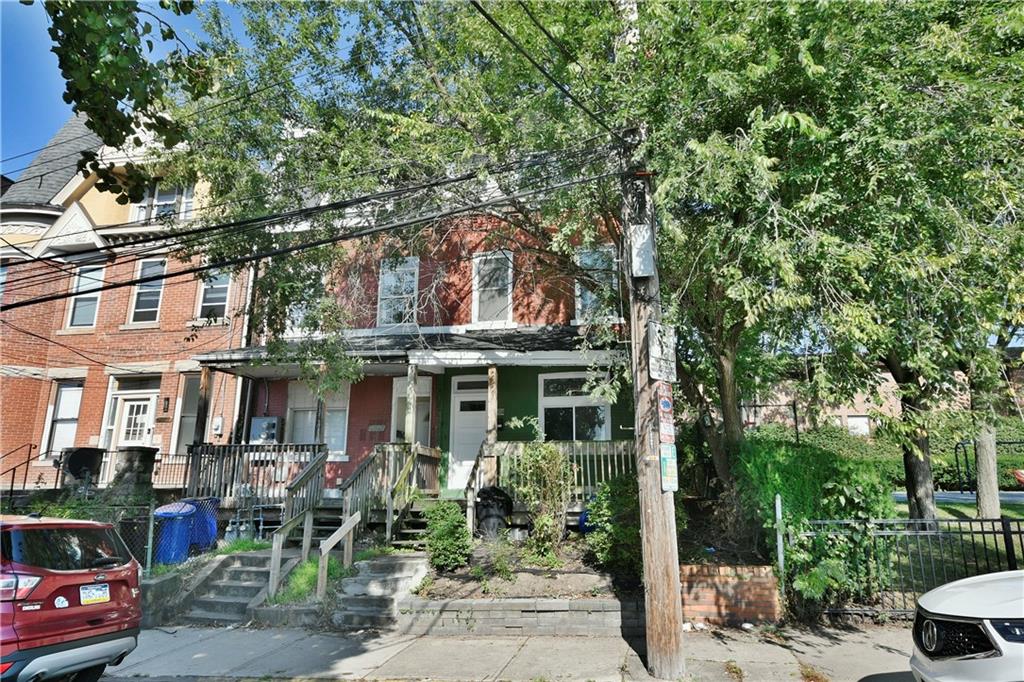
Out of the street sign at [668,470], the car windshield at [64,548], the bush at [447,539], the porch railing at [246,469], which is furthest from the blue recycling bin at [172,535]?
the street sign at [668,470]

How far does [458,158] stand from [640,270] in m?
4.28

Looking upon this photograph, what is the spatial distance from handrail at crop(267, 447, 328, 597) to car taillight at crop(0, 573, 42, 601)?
13.0 feet

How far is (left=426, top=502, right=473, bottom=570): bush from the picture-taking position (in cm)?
934

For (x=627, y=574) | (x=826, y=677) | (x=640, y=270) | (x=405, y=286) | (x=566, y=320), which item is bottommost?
(x=826, y=677)

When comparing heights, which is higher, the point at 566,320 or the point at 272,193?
the point at 272,193

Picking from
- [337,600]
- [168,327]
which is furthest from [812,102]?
[168,327]

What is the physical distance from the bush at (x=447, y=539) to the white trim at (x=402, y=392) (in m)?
5.28

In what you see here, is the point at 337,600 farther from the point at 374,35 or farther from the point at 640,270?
the point at 374,35

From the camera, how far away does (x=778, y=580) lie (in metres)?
7.66

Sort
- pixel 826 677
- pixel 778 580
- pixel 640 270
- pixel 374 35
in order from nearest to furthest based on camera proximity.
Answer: pixel 826 677 → pixel 640 270 → pixel 778 580 → pixel 374 35

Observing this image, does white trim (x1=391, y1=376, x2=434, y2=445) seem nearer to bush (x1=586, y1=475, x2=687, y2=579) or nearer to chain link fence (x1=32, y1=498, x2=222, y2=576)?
chain link fence (x1=32, y1=498, x2=222, y2=576)

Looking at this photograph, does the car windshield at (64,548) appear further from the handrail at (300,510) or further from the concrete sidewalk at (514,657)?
the handrail at (300,510)

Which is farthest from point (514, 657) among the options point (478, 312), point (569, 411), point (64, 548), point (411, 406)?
point (478, 312)

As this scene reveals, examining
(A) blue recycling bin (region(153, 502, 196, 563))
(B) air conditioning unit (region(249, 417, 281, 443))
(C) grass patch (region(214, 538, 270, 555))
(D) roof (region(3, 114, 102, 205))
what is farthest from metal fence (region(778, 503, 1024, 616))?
(D) roof (region(3, 114, 102, 205))
